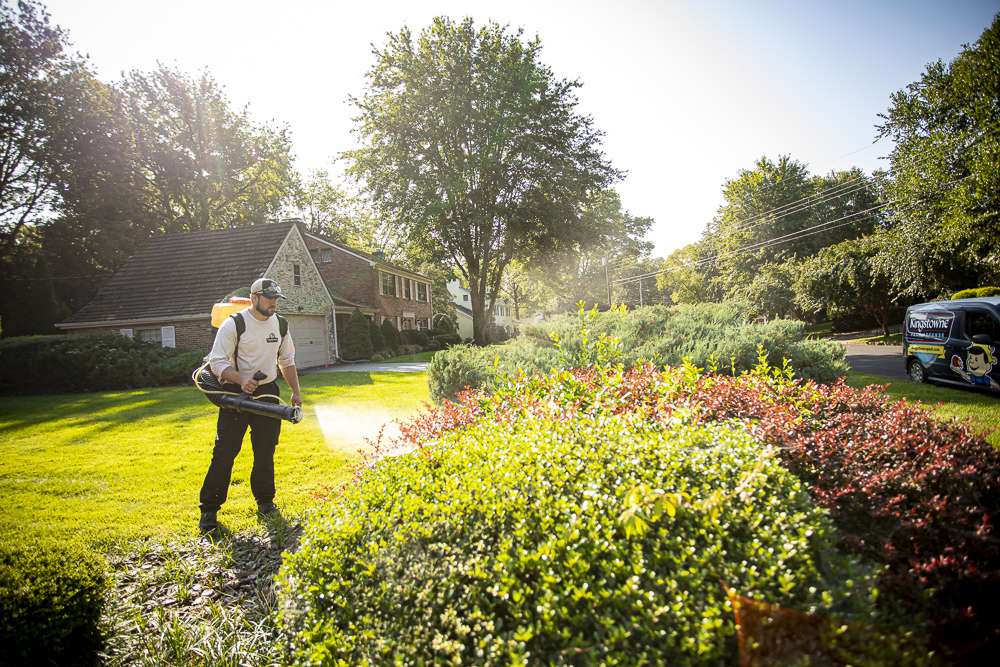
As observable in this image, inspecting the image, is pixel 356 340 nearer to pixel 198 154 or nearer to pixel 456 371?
pixel 456 371

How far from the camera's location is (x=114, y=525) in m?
4.70

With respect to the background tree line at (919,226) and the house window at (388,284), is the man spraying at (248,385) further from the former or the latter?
the house window at (388,284)

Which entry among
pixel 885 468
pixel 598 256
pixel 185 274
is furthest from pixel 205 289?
pixel 598 256

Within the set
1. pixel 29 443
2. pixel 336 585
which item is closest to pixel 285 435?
pixel 29 443

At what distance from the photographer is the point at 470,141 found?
2628 centimetres

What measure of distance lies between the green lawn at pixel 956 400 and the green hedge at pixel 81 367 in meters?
19.4

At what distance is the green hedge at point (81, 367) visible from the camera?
15.8 meters

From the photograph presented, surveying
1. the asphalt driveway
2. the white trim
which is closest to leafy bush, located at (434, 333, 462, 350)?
the white trim

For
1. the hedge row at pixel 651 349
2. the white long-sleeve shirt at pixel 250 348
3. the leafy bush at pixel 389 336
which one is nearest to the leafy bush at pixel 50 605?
the white long-sleeve shirt at pixel 250 348

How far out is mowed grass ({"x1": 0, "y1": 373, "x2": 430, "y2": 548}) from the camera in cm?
476

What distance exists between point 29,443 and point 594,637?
11.0 meters

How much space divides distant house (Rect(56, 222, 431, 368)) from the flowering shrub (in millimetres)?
19006

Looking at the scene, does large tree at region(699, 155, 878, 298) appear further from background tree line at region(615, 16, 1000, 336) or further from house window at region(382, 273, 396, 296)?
house window at region(382, 273, 396, 296)

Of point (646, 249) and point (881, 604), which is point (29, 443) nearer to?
point (881, 604)
